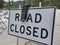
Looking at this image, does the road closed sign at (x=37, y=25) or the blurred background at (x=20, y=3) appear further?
the blurred background at (x=20, y=3)

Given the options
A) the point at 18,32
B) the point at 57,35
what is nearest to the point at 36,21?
the point at 18,32

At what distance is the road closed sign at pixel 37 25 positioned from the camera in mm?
584

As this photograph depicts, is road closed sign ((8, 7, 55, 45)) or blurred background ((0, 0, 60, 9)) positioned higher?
blurred background ((0, 0, 60, 9))

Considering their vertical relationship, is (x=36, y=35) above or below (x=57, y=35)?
above

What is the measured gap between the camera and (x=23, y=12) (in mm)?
743

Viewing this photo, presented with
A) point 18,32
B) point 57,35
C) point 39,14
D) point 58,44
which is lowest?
point 58,44

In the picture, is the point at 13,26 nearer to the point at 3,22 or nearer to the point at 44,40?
the point at 44,40

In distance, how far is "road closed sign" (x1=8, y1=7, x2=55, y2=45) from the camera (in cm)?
58

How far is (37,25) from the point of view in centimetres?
65

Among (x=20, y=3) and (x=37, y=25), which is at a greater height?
(x=20, y=3)

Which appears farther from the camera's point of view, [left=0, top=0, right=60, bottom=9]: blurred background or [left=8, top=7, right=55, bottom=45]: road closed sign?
[left=0, top=0, right=60, bottom=9]: blurred background

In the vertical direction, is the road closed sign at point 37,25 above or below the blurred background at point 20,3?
below

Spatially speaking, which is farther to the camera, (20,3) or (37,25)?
(20,3)

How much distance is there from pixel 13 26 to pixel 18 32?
61mm
